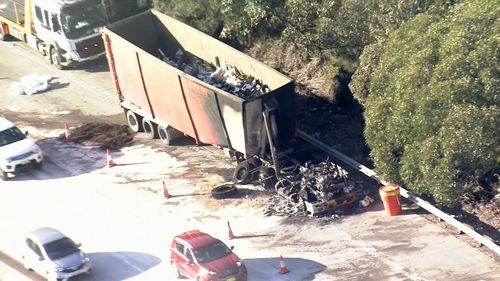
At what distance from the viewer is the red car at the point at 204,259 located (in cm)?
2567

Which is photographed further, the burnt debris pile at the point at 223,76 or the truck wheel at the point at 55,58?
the truck wheel at the point at 55,58

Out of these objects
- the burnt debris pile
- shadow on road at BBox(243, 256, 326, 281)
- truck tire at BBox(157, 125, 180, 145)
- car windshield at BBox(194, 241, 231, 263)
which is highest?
the burnt debris pile

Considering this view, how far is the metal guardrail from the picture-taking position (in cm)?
2650

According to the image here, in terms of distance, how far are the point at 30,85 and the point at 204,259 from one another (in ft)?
57.5

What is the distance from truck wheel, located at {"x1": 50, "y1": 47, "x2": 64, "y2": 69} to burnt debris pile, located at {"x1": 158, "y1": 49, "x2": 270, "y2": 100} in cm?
622

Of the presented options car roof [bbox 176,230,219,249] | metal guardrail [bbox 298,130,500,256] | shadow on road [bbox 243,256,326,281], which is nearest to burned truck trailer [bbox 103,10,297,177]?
metal guardrail [bbox 298,130,500,256]

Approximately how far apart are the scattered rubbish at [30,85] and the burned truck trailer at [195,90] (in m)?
5.31

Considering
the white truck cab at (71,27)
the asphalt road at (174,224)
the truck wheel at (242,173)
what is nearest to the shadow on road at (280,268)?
the asphalt road at (174,224)

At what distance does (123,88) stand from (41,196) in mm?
5746

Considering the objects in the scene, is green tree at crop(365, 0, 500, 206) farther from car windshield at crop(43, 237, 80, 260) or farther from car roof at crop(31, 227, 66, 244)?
car roof at crop(31, 227, 66, 244)

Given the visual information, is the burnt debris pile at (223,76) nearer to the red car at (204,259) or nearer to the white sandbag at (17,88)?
the red car at (204,259)

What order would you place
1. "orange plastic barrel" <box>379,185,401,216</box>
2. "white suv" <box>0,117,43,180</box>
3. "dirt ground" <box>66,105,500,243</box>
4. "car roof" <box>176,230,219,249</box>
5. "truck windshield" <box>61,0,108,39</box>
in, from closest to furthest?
"car roof" <box>176,230,219,249</box> → "dirt ground" <box>66,105,500,243</box> → "orange plastic barrel" <box>379,185,401,216</box> → "white suv" <box>0,117,43,180</box> → "truck windshield" <box>61,0,108,39</box>

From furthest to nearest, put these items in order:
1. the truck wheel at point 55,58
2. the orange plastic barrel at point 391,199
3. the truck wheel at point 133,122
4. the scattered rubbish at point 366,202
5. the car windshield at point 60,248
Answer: the truck wheel at point 55,58, the truck wheel at point 133,122, the scattered rubbish at point 366,202, the orange plastic barrel at point 391,199, the car windshield at point 60,248

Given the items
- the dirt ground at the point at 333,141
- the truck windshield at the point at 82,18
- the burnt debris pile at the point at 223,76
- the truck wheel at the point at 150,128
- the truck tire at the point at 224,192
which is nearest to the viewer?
the dirt ground at the point at 333,141
